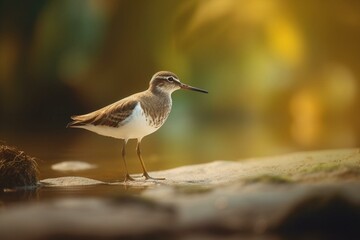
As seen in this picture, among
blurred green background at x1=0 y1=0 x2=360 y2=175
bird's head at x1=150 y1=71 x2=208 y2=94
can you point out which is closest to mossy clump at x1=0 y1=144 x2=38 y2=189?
bird's head at x1=150 y1=71 x2=208 y2=94

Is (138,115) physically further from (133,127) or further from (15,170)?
(15,170)

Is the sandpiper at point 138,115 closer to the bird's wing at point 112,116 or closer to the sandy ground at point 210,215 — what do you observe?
the bird's wing at point 112,116

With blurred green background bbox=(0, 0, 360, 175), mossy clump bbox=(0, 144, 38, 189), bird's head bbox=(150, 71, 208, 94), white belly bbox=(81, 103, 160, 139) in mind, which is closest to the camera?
mossy clump bbox=(0, 144, 38, 189)

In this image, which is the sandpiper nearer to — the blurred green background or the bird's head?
the bird's head

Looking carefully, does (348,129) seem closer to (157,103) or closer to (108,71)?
(108,71)

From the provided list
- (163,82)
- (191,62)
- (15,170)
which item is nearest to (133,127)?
(163,82)

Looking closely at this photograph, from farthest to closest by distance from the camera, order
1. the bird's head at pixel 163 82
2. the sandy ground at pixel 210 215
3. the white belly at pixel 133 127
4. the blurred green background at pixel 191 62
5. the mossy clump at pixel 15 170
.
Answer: the blurred green background at pixel 191 62 < the bird's head at pixel 163 82 < the white belly at pixel 133 127 < the mossy clump at pixel 15 170 < the sandy ground at pixel 210 215

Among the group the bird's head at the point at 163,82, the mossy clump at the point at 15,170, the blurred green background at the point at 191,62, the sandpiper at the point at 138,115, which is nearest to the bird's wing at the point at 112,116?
the sandpiper at the point at 138,115

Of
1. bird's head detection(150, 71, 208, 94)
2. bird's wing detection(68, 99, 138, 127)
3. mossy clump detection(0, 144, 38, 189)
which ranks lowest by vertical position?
mossy clump detection(0, 144, 38, 189)
